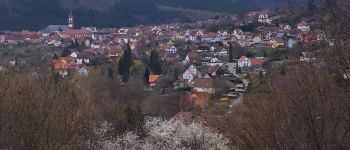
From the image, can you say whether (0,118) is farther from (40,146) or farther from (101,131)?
(101,131)

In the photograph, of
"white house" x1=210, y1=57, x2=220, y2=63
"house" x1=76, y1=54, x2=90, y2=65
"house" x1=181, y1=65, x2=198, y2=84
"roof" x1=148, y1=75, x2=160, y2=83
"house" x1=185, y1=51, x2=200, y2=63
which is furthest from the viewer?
"house" x1=76, y1=54, x2=90, y2=65

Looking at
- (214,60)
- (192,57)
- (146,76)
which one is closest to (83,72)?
(146,76)

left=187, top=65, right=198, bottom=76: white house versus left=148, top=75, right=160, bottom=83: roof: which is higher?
left=187, top=65, right=198, bottom=76: white house

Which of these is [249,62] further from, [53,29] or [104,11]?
[104,11]

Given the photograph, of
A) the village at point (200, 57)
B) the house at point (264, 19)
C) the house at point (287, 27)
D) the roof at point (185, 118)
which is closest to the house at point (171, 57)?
the village at point (200, 57)

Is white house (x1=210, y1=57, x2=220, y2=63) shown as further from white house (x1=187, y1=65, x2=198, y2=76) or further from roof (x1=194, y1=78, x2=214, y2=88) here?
roof (x1=194, y1=78, x2=214, y2=88)

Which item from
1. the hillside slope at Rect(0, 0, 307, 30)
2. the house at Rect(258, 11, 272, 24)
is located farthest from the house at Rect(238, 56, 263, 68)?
the hillside slope at Rect(0, 0, 307, 30)

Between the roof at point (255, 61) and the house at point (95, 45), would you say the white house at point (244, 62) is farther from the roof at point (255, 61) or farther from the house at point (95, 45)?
the house at point (95, 45)
